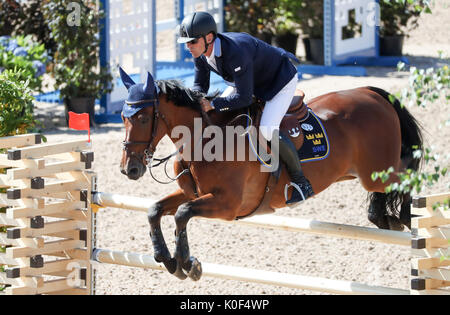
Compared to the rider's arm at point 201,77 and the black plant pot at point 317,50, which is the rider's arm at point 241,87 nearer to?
the rider's arm at point 201,77

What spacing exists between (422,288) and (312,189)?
110 cm

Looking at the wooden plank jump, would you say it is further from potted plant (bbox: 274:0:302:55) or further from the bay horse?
potted plant (bbox: 274:0:302:55)

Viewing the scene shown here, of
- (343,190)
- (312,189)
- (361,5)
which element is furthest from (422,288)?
(361,5)

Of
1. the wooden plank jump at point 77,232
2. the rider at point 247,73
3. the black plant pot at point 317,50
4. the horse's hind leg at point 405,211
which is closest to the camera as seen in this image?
the wooden plank jump at point 77,232

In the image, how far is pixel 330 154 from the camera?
5.60m

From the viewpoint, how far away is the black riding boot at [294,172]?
530 cm

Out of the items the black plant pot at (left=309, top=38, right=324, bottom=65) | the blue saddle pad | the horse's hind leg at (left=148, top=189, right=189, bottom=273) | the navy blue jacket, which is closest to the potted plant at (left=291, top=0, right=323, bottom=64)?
the black plant pot at (left=309, top=38, right=324, bottom=65)

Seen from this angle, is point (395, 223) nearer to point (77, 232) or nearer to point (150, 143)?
point (150, 143)

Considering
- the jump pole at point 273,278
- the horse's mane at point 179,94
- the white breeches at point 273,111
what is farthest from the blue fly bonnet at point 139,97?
the jump pole at point 273,278

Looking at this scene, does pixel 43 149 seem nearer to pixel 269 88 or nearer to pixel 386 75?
pixel 269 88

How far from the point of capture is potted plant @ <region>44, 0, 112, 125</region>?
11020 mm

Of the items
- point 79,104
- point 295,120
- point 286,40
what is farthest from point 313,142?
point 286,40

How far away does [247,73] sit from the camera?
491 centimetres

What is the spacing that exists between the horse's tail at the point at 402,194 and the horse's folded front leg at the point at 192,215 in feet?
4.34
